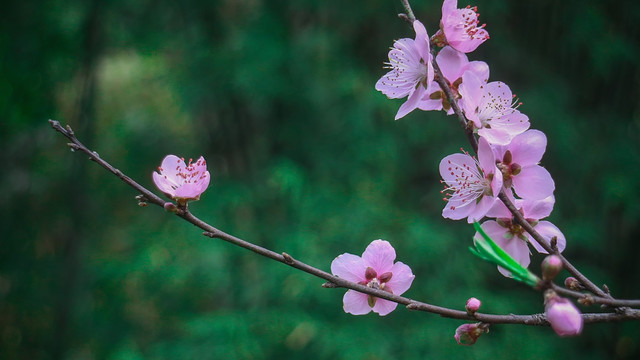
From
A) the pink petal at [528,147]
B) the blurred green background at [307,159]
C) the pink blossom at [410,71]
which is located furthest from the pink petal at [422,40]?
Answer: the blurred green background at [307,159]

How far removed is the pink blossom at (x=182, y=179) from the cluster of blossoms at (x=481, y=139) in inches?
7.0

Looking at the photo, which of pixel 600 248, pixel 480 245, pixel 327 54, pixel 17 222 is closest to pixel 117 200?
pixel 17 222

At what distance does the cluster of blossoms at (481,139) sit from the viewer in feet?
1.35

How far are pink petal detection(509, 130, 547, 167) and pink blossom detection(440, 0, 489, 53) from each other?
0.09m

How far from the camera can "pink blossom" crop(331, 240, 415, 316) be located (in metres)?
0.45

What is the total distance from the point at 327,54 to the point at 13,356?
77.6 inches

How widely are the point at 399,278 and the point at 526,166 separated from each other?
143 millimetres

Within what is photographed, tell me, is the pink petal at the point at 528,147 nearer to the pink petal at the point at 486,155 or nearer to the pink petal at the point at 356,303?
the pink petal at the point at 486,155

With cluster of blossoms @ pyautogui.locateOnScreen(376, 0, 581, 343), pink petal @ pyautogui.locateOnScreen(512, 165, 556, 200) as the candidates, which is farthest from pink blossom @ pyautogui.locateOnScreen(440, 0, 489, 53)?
pink petal @ pyautogui.locateOnScreen(512, 165, 556, 200)

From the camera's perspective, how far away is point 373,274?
1.51 feet

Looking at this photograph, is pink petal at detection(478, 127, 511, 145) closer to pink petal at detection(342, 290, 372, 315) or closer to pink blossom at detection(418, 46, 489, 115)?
pink blossom at detection(418, 46, 489, 115)

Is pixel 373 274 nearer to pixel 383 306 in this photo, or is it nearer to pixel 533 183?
pixel 383 306

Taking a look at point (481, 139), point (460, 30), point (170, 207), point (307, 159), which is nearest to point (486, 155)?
point (481, 139)

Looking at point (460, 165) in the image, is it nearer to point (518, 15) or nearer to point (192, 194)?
point (192, 194)
